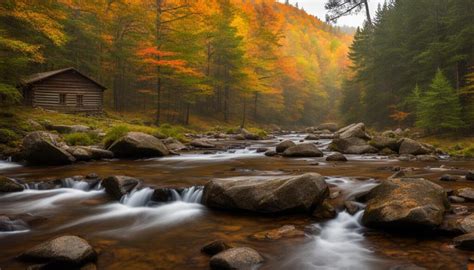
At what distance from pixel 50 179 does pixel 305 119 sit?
54017 millimetres

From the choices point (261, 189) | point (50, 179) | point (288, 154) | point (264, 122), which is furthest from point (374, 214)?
point (264, 122)

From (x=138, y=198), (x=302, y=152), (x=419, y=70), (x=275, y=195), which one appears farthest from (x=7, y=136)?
(x=419, y=70)

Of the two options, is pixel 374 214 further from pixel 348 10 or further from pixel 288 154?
pixel 348 10

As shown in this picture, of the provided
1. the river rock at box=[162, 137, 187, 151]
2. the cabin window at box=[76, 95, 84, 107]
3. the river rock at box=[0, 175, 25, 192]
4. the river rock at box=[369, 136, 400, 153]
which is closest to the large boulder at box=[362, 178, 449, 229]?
the river rock at box=[0, 175, 25, 192]

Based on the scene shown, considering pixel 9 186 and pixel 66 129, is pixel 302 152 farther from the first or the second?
pixel 66 129

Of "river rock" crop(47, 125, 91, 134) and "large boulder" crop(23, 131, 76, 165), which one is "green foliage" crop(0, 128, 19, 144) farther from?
"large boulder" crop(23, 131, 76, 165)

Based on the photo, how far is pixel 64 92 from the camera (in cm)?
3116

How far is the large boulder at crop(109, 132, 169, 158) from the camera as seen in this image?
15.4 m

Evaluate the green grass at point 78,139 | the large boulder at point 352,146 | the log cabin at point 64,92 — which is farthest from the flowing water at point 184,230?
the log cabin at point 64,92

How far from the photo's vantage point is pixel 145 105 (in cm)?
4088

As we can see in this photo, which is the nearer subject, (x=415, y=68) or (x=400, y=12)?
(x=415, y=68)

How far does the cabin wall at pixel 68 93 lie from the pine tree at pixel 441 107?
27619 mm

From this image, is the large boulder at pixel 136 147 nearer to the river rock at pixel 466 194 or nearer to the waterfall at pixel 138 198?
the waterfall at pixel 138 198

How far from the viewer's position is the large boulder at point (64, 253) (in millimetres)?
4629
